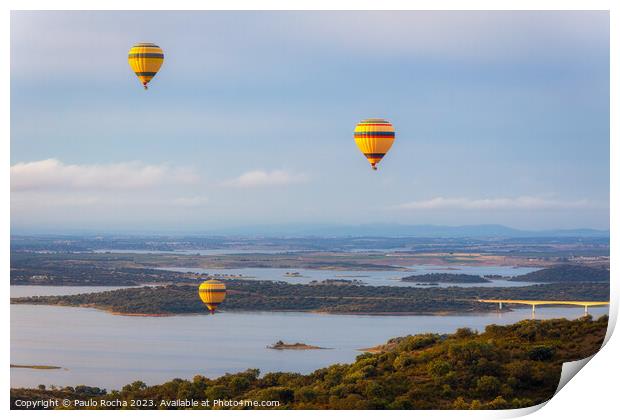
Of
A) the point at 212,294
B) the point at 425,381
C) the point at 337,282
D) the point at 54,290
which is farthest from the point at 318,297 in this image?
the point at 425,381

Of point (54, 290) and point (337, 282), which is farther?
point (337, 282)

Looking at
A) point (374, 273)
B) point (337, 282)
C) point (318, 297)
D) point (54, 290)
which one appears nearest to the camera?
point (318, 297)

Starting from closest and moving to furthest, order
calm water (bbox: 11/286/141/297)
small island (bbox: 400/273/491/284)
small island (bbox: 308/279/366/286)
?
calm water (bbox: 11/286/141/297) < small island (bbox: 308/279/366/286) < small island (bbox: 400/273/491/284)

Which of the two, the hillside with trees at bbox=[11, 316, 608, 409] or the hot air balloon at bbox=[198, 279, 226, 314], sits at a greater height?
the hot air balloon at bbox=[198, 279, 226, 314]

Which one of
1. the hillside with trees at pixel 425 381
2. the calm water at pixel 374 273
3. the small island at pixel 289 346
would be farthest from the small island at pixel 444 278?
the hillside with trees at pixel 425 381

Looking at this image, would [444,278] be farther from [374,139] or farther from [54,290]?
[374,139]

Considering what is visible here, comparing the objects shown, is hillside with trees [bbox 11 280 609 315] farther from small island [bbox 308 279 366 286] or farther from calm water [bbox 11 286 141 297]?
calm water [bbox 11 286 141 297]

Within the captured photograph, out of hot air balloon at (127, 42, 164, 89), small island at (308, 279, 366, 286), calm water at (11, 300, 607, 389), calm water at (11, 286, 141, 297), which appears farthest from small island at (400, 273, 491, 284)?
hot air balloon at (127, 42, 164, 89)
